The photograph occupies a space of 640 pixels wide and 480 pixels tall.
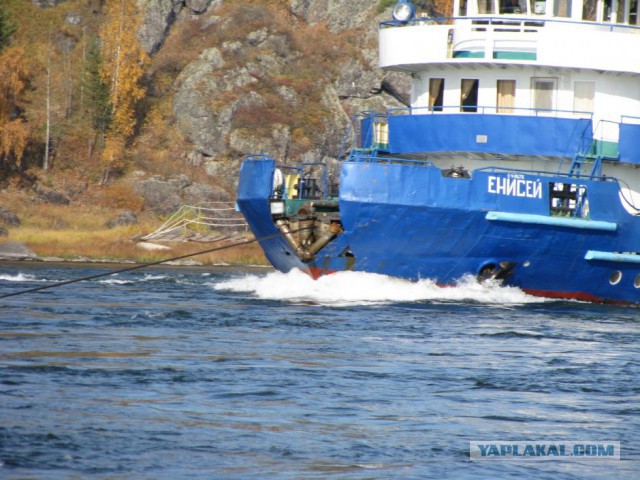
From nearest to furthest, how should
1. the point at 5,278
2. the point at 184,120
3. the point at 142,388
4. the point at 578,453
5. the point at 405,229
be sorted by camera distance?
1. the point at 578,453
2. the point at 142,388
3. the point at 405,229
4. the point at 5,278
5. the point at 184,120

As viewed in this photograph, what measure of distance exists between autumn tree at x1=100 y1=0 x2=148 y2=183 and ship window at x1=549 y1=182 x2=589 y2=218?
30391 mm

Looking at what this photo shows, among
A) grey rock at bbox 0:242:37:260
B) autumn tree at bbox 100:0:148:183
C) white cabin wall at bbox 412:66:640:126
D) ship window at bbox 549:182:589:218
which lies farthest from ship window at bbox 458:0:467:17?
autumn tree at bbox 100:0:148:183

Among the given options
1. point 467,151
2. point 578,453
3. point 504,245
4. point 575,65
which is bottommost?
point 578,453

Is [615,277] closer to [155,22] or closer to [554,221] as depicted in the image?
[554,221]

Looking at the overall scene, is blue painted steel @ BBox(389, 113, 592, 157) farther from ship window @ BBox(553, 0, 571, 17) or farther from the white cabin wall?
ship window @ BBox(553, 0, 571, 17)

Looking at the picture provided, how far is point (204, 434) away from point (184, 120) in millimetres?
44079

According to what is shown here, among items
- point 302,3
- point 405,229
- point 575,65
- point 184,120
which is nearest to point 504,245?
point 405,229

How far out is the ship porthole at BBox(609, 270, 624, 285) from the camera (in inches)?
942

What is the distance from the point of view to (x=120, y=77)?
53719mm

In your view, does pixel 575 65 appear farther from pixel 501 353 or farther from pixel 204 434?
pixel 204 434

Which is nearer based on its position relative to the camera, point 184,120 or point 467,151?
point 467,151

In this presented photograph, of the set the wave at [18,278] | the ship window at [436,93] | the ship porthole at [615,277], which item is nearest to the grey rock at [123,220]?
the wave at [18,278]

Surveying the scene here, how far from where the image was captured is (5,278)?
26562mm

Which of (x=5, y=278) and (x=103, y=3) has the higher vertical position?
(x=103, y=3)
